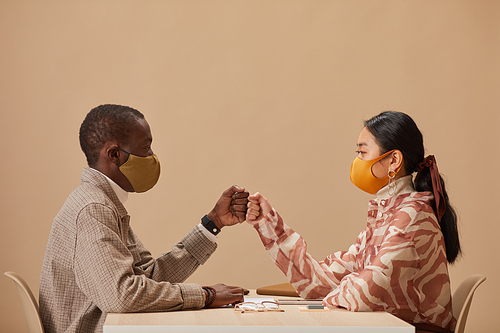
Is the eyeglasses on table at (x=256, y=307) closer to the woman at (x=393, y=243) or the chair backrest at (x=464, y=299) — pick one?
the woman at (x=393, y=243)

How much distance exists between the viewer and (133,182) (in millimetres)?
1837

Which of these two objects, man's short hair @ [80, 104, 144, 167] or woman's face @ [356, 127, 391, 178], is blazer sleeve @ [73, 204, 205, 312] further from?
woman's face @ [356, 127, 391, 178]

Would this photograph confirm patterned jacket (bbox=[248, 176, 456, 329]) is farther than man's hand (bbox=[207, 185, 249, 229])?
No

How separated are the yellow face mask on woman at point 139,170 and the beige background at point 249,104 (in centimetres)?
209

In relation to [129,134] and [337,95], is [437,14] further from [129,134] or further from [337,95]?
[129,134]

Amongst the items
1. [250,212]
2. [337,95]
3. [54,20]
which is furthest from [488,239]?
[54,20]

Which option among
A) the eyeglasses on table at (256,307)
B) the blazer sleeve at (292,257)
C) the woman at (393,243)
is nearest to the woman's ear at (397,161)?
the woman at (393,243)

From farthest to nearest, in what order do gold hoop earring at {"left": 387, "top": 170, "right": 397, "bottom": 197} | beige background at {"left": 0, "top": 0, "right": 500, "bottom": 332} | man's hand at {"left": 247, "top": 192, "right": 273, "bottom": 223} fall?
beige background at {"left": 0, "top": 0, "right": 500, "bottom": 332}
man's hand at {"left": 247, "top": 192, "right": 273, "bottom": 223}
gold hoop earring at {"left": 387, "top": 170, "right": 397, "bottom": 197}

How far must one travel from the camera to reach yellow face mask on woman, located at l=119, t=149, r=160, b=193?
1.81 meters

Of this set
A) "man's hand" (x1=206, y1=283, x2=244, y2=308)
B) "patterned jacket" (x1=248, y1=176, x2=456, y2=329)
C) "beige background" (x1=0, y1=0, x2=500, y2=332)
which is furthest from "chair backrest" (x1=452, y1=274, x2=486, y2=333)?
"beige background" (x1=0, y1=0, x2=500, y2=332)

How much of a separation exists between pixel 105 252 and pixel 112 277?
0.08m

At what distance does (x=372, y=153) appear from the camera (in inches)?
77.3

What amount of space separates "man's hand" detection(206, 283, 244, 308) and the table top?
0.32 feet

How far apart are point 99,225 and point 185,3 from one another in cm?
294
